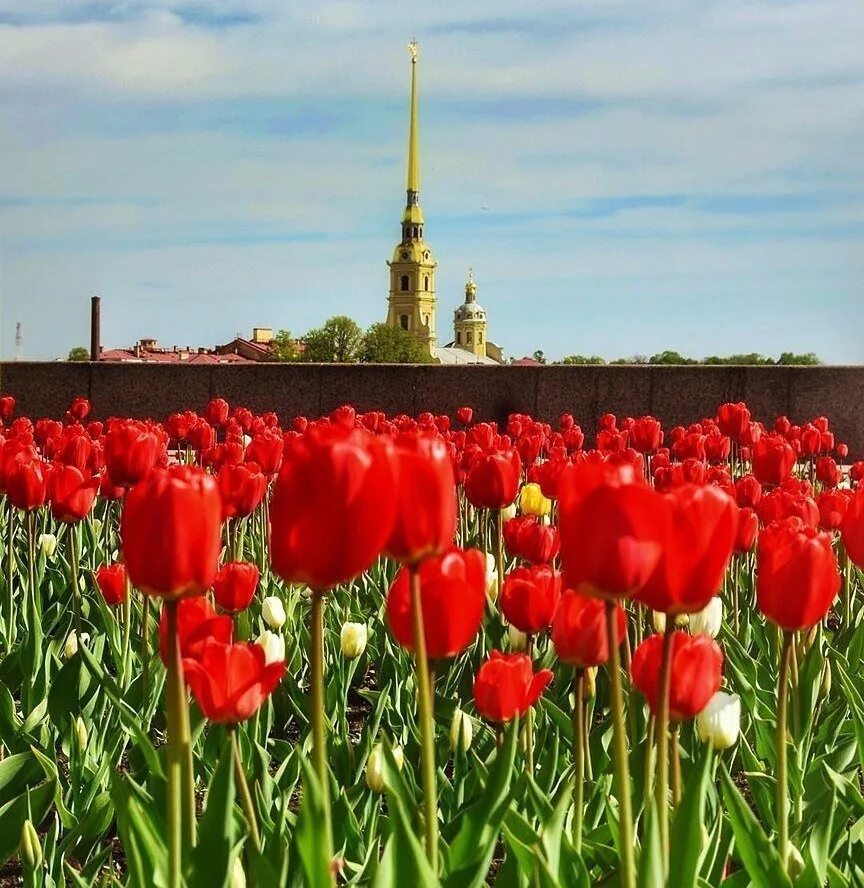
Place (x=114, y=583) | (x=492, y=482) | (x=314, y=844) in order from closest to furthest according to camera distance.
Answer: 1. (x=314, y=844)
2. (x=492, y=482)
3. (x=114, y=583)

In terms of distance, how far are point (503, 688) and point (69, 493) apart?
208 cm

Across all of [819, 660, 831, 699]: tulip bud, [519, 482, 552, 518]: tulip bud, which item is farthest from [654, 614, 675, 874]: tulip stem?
[519, 482, 552, 518]: tulip bud

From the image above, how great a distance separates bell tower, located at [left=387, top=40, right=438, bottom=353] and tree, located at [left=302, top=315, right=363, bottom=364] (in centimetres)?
5215

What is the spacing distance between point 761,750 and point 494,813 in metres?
1.56

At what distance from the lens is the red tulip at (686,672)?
1855mm

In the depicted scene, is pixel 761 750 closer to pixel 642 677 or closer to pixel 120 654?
pixel 642 677

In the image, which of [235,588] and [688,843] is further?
[235,588]

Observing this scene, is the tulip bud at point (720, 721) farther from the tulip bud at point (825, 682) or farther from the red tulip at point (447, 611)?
the tulip bud at point (825, 682)

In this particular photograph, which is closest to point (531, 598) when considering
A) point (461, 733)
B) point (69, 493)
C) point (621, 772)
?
point (461, 733)

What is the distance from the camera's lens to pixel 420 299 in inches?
7170

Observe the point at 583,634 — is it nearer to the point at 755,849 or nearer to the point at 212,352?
the point at 755,849

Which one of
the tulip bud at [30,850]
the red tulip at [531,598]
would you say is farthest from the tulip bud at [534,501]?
the tulip bud at [30,850]

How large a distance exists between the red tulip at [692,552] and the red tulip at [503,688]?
712 mm

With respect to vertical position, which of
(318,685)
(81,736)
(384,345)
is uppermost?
(384,345)
